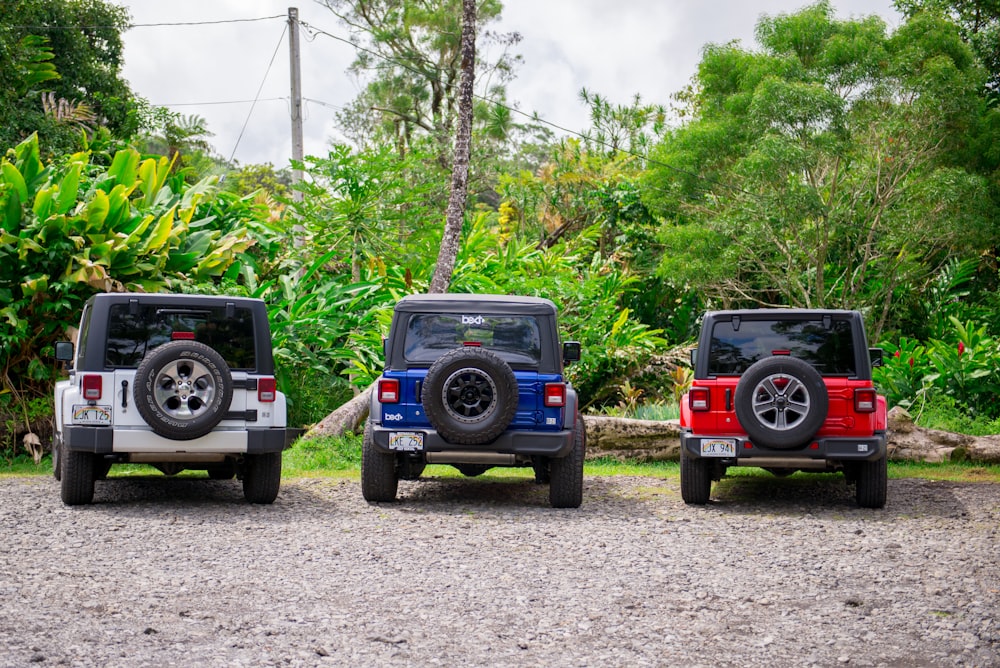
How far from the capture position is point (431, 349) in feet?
33.7

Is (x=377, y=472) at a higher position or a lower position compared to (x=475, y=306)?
lower

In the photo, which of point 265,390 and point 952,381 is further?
point 952,381

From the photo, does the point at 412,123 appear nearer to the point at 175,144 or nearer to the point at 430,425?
the point at 175,144

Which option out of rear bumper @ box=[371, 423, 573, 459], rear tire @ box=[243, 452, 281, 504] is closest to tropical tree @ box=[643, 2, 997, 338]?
rear bumper @ box=[371, 423, 573, 459]

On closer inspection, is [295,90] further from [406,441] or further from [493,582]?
[493,582]

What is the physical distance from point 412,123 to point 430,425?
1309 inches

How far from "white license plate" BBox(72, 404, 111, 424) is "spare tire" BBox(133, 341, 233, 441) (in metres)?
0.35

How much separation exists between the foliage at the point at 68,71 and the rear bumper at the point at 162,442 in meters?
15.6

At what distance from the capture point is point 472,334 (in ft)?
34.0

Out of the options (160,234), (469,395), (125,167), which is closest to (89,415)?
(469,395)

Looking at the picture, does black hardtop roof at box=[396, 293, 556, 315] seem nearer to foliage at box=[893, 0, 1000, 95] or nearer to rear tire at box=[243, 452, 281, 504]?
rear tire at box=[243, 452, 281, 504]

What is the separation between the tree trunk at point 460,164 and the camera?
17.3 metres

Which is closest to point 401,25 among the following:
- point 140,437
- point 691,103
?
point 691,103

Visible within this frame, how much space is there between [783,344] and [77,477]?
245 inches
